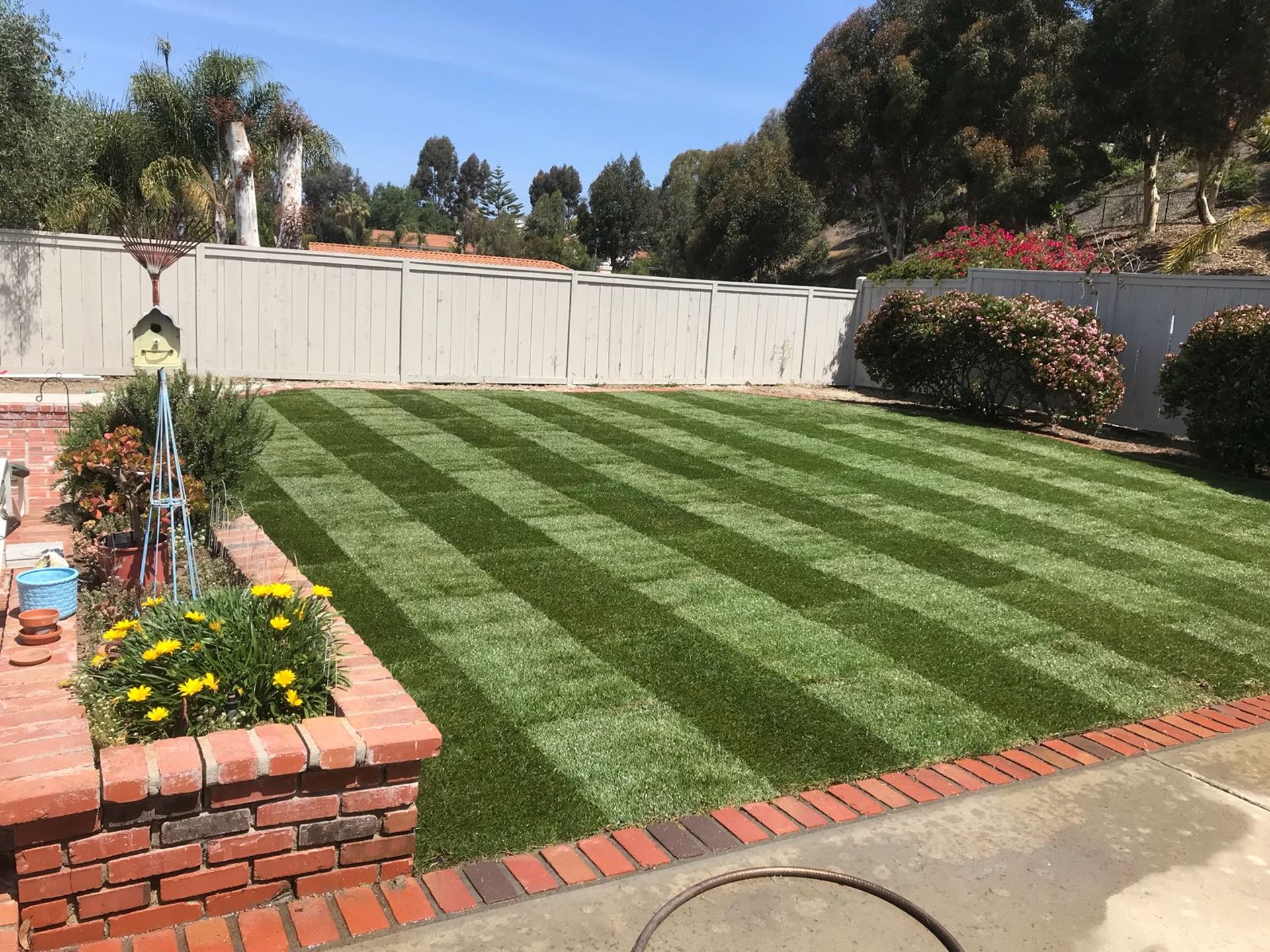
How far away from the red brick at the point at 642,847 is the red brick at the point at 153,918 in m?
1.30

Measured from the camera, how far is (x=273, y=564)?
4.93 metres

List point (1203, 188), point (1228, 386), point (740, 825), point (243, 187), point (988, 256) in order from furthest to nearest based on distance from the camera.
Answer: point (1203, 188)
point (243, 187)
point (988, 256)
point (1228, 386)
point (740, 825)

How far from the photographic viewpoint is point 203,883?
272cm

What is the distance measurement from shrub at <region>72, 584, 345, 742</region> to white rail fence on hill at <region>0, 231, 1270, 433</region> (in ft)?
30.5

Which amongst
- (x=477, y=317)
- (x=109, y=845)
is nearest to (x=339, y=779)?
(x=109, y=845)

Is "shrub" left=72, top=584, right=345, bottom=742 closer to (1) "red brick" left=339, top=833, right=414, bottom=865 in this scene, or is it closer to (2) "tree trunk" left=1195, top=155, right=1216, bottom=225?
(1) "red brick" left=339, top=833, right=414, bottom=865

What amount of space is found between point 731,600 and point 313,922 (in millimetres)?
3199

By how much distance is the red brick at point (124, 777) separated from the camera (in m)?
2.52

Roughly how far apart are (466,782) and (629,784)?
59 cm

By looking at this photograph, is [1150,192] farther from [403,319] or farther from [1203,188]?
[403,319]

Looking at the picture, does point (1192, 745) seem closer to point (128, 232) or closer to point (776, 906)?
point (776, 906)

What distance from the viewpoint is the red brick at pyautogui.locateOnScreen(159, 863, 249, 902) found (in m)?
2.68

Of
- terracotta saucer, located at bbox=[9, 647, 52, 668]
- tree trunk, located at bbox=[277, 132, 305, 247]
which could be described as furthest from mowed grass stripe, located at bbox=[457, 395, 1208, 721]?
tree trunk, located at bbox=[277, 132, 305, 247]

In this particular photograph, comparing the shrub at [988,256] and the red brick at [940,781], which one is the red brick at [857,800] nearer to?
the red brick at [940,781]
